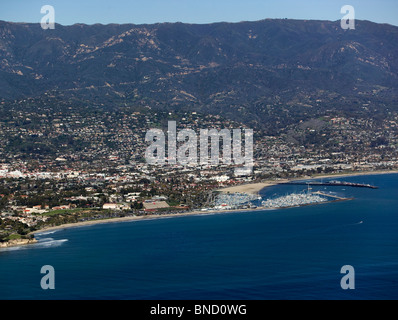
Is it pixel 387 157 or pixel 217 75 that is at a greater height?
pixel 217 75

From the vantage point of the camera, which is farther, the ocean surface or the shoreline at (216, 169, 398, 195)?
the shoreline at (216, 169, 398, 195)

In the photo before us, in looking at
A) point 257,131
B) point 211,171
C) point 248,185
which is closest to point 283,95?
point 257,131

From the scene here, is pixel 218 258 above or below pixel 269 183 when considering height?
above

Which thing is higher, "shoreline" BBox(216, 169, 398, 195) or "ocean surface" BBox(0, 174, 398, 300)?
"ocean surface" BBox(0, 174, 398, 300)

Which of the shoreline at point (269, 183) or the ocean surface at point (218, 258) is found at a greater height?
the ocean surface at point (218, 258)

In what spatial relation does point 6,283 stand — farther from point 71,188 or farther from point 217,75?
point 217,75

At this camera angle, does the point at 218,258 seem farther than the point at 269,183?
No

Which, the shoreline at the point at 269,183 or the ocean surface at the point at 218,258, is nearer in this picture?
the ocean surface at the point at 218,258
